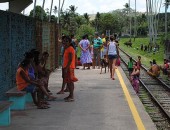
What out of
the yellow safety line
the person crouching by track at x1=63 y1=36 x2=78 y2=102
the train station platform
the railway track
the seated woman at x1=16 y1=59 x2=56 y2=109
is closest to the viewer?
the train station platform

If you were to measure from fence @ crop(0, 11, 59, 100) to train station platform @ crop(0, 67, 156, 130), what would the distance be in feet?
2.86

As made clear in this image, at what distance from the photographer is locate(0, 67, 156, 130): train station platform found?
9047mm

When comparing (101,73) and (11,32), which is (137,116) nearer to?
(11,32)

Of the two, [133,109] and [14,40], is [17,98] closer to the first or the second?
[14,40]

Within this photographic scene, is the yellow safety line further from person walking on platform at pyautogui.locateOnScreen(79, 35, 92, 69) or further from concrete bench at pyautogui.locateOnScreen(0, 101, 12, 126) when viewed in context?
person walking on platform at pyautogui.locateOnScreen(79, 35, 92, 69)

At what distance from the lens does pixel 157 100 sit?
666 inches

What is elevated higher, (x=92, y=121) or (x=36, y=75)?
(x=36, y=75)

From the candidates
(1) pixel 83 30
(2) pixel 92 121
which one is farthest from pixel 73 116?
(1) pixel 83 30

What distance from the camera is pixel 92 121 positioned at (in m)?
9.49

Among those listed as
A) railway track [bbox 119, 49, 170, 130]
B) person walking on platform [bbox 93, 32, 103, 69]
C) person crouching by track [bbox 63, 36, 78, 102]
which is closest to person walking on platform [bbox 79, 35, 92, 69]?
person walking on platform [bbox 93, 32, 103, 69]

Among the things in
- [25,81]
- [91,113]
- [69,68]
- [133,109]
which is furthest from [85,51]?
[25,81]

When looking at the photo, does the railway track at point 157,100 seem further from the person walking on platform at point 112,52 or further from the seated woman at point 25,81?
the seated woman at point 25,81

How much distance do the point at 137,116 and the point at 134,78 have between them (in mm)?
7402

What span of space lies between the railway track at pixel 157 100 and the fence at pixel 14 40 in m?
4.02
